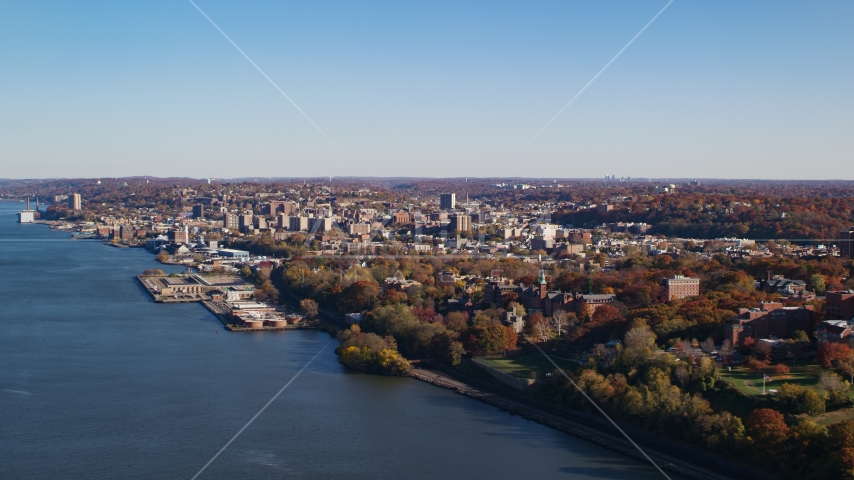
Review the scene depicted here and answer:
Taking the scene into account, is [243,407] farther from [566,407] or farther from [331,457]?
[566,407]

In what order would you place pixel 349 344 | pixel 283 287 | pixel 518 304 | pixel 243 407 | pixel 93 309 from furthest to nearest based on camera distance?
pixel 283 287 → pixel 93 309 → pixel 518 304 → pixel 349 344 → pixel 243 407

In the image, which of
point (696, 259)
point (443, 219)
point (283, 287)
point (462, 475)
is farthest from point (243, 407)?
point (443, 219)

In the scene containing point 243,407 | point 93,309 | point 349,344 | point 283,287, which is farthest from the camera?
point 283,287

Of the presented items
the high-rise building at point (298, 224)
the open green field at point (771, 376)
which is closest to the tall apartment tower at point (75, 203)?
the high-rise building at point (298, 224)

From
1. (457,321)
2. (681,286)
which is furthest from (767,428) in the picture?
(681,286)

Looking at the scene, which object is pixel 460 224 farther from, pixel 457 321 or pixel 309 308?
pixel 457 321
